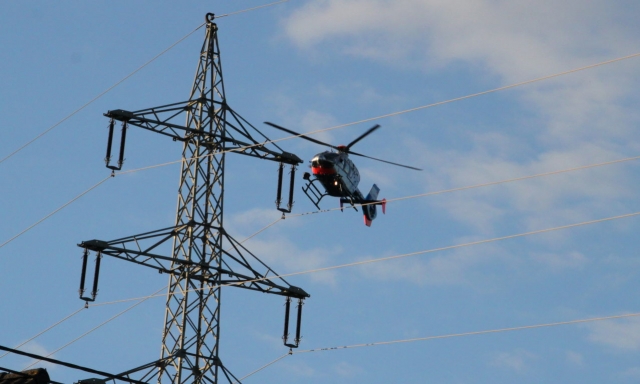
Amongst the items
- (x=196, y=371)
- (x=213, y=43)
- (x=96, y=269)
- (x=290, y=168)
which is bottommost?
(x=196, y=371)

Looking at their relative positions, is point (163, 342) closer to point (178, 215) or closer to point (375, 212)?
point (178, 215)

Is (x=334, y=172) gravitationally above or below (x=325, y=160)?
below

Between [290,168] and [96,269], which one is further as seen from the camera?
[290,168]

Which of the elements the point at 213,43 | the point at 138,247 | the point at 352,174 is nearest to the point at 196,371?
the point at 138,247

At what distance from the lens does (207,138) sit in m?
48.2

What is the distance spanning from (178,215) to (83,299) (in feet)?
12.9

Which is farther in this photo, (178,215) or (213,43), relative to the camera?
(213,43)

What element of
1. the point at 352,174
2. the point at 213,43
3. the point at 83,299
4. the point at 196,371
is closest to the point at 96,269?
the point at 83,299

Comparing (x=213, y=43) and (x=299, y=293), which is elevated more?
(x=213, y=43)

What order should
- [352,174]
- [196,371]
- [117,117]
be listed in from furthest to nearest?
[352,174] < [117,117] < [196,371]

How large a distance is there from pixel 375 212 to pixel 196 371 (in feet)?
67.9

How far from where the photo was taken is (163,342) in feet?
150

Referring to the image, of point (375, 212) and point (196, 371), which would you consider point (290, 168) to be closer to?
point (196, 371)

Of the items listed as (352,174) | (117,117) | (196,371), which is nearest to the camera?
(196,371)
